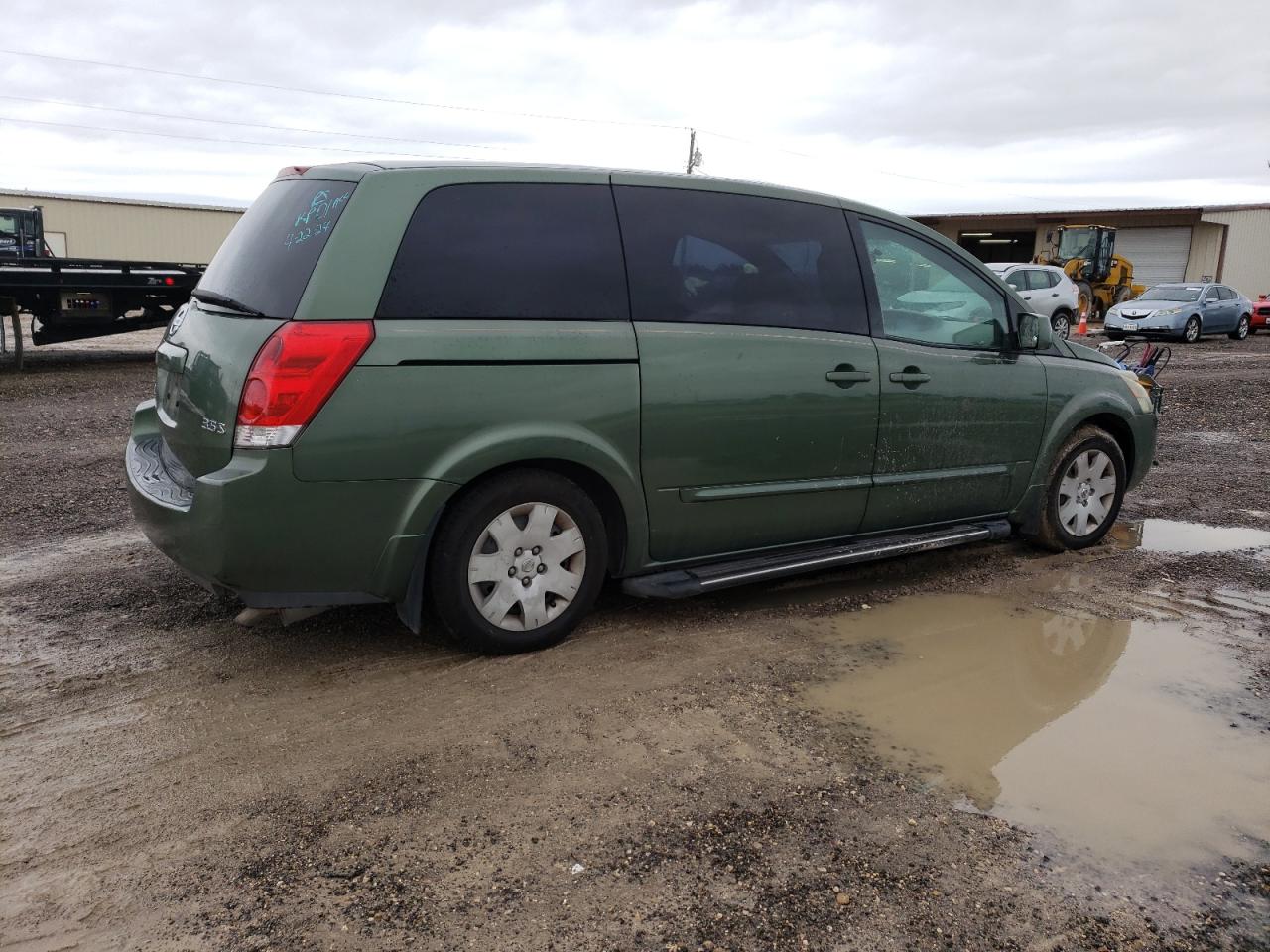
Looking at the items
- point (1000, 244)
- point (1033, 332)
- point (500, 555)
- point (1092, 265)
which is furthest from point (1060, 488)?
point (1000, 244)

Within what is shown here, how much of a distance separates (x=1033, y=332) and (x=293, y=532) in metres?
3.58

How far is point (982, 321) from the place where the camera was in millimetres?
4875

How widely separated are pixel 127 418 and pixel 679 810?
8006 millimetres

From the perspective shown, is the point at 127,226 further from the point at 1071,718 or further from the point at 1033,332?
the point at 1071,718

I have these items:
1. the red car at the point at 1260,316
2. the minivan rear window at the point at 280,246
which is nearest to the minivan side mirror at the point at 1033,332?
the minivan rear window at the point at 280,246

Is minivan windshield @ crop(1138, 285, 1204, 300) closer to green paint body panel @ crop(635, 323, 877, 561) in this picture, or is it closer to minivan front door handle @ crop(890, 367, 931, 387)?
minivan front door handle @ crop(890, 367, 931, 387)

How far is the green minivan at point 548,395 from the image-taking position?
129 inches

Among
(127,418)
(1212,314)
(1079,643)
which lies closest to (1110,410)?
(1079,643)

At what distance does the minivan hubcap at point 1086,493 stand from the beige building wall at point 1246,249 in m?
36.8

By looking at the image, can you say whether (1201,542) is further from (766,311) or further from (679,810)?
(679,810)

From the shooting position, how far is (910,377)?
448 cm

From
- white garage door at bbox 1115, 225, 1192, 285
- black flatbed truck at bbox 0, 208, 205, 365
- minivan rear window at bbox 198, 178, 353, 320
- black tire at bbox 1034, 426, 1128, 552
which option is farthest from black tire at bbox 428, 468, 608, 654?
white garage door at bbox 1115, 225, 1192, 285

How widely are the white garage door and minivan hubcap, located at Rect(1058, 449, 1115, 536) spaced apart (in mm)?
37038

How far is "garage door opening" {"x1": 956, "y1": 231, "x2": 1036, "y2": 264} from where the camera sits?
146 feet
